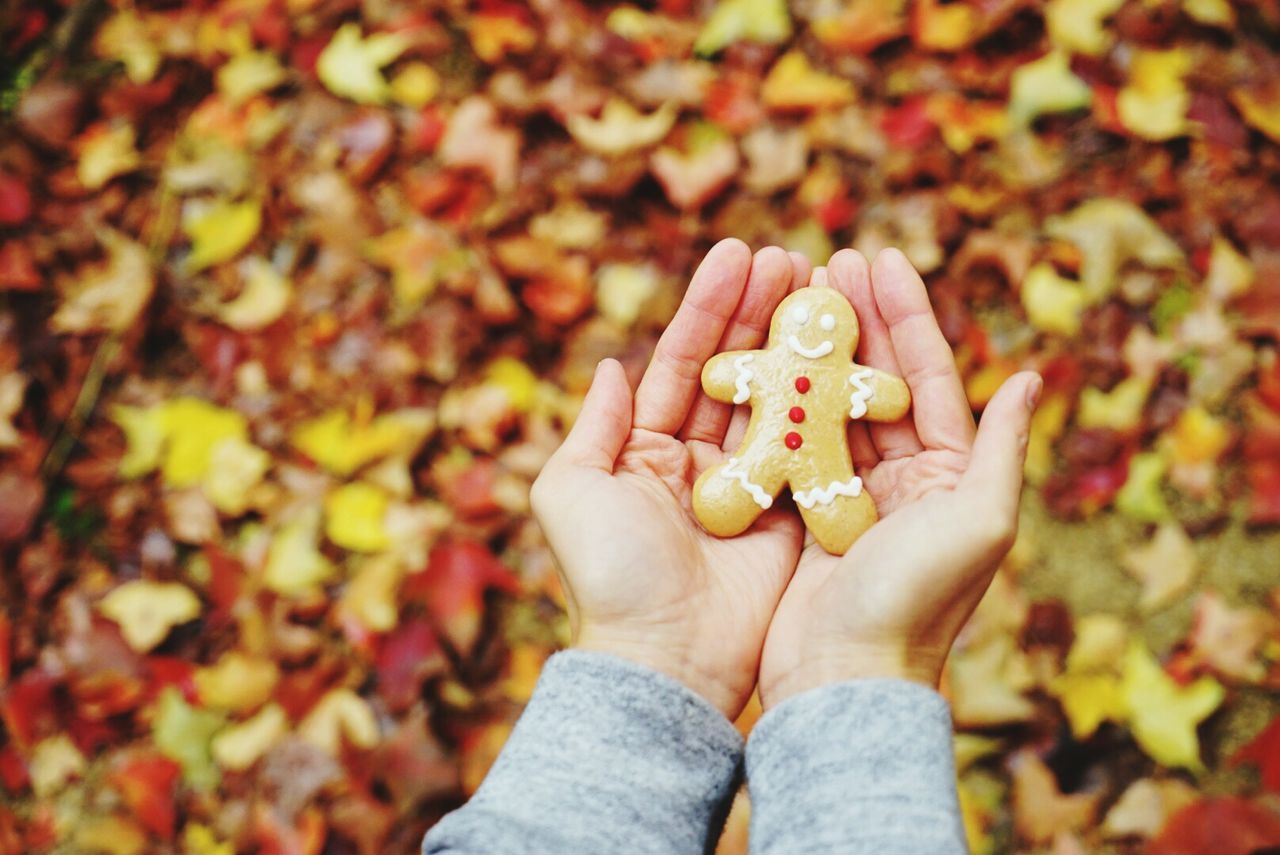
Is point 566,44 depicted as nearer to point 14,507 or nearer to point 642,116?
point 642,116

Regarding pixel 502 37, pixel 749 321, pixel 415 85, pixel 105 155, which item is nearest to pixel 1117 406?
pixel 749 321

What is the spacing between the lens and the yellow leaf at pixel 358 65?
2752mm

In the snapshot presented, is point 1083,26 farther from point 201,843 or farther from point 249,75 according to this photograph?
point 201,843

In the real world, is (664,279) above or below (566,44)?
below

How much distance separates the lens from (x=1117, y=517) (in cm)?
232

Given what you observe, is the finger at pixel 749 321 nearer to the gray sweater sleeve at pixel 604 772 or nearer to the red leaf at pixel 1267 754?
the gray sweater sleeve at pixel 604 772

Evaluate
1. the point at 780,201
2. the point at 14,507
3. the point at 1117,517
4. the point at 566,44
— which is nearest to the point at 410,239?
the point at 566,44

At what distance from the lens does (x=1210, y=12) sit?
2.53m

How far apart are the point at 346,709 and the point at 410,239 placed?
3.86 feet

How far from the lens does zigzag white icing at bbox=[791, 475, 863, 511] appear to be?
1721 mm

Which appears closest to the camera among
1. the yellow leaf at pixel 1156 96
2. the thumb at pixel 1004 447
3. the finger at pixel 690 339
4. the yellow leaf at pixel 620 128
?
the thumb at pixel 1004 447

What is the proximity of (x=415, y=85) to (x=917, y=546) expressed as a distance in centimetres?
202

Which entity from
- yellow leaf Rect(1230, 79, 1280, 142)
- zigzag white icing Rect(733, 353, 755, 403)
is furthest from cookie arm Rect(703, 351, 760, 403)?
yellow leaf Rect(1230, 79, 1280, 142)

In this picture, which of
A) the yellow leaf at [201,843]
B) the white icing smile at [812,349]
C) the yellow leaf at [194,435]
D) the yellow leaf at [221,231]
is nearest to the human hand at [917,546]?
the white icing smile at [812,349]
